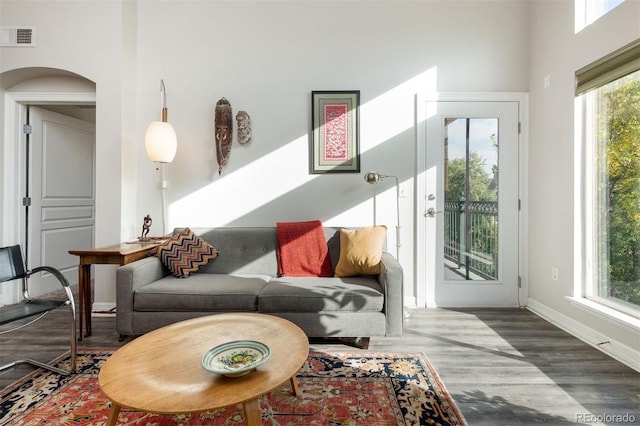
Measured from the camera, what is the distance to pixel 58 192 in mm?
3824

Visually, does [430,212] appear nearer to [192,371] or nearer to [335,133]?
[335,133]

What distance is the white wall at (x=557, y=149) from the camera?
2428 millimetres

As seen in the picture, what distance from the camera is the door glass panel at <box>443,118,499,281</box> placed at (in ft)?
10.7

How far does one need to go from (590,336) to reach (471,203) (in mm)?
1397

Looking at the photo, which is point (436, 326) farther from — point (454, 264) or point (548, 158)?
point (548, 158)

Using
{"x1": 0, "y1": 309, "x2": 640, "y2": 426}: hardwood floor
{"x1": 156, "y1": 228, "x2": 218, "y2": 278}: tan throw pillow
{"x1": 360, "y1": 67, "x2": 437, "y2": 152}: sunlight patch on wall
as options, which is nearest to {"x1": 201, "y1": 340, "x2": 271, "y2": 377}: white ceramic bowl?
{"x1": 0, "y1": 309, "x2": 640, "y2": 426}: hardwood floor

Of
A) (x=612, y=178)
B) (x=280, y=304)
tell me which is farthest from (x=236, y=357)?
(x=612, y=178)

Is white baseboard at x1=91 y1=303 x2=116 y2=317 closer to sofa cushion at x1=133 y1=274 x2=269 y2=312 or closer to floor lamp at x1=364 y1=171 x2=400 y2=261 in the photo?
sofa cushion at x1=133 y1=274 x2=269 y2=312

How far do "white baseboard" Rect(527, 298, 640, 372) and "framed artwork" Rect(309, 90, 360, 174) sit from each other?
82.8 inches

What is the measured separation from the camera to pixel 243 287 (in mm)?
2445

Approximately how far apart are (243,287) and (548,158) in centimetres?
285

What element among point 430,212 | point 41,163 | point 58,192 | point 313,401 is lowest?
point 313,401

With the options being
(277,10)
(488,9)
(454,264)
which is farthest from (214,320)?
(488,9)

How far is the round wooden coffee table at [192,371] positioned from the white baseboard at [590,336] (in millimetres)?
2109
